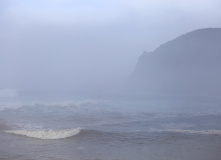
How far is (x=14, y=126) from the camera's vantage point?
16.6 meters

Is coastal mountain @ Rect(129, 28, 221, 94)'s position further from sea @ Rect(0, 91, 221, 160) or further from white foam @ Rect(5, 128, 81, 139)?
white foam @ Rect(5, 128, 81, 139)

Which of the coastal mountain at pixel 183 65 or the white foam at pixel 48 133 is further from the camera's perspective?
the coastal mountain at pixel 183 65

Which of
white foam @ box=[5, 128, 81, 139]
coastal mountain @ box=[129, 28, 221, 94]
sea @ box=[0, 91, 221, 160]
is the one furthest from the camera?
coastal mountain @ box=[129, 28, 221, 94]

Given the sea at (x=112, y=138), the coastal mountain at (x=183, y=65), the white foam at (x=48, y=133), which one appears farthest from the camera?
the coastal mountain at (x=183, y=65)

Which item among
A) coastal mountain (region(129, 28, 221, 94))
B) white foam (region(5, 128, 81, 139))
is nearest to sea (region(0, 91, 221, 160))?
white foam (region(5, 128, 81, 139))

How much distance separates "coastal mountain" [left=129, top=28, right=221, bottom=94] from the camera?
59672 mm

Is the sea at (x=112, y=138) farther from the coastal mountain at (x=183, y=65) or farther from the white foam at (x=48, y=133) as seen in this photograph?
the coastal mountain at (x=183, y=65)

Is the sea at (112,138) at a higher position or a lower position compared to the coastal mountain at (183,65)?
lower

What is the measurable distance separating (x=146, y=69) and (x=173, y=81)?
15.8 meters

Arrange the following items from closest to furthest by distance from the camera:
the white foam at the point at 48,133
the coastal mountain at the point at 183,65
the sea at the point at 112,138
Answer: the sea at the point at 112,138
the white foam at the point at 48,133
the coastal mountain at the point at 183,65

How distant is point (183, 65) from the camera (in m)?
68.1

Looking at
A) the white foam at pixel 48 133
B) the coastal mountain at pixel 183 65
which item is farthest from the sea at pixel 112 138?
the coastal mountain at pixel 183 65

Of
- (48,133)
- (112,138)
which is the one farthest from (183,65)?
(48,133)

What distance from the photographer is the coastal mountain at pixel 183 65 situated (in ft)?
196
